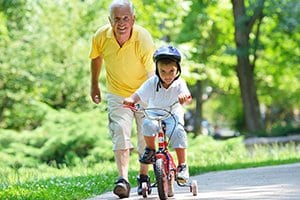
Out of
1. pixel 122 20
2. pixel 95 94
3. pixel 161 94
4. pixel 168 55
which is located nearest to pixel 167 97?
pixel 161 94

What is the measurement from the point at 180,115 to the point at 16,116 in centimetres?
1639

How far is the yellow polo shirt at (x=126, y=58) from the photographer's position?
320 inches

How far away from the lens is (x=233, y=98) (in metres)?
47.7

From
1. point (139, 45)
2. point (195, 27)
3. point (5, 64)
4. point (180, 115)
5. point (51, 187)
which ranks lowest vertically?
point (51, 187)

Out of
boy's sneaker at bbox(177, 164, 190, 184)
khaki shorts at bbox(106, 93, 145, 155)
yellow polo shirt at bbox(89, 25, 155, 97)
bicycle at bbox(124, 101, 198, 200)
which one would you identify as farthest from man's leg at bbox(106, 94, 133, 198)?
boy's sneaker at bbox(177, 164, 190, 184)

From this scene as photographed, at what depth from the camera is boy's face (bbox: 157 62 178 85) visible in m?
7.37

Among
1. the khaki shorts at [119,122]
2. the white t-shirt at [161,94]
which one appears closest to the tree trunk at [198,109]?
the khaki shorts at [119,122]

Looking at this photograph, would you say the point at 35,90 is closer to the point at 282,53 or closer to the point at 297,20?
the point at 297,20

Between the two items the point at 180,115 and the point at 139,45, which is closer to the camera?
Answer: the point at 180,115

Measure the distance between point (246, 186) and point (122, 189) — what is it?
1.49m

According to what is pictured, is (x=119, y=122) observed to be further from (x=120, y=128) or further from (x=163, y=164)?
(x=163, y=164)

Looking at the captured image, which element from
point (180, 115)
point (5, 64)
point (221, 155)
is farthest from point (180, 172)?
point (5, 64)

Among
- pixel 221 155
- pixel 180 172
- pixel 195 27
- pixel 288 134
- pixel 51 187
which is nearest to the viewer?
pixel 180 172

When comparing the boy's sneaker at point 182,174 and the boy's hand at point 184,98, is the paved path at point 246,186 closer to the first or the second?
the boy's sneaker at point 182,174
